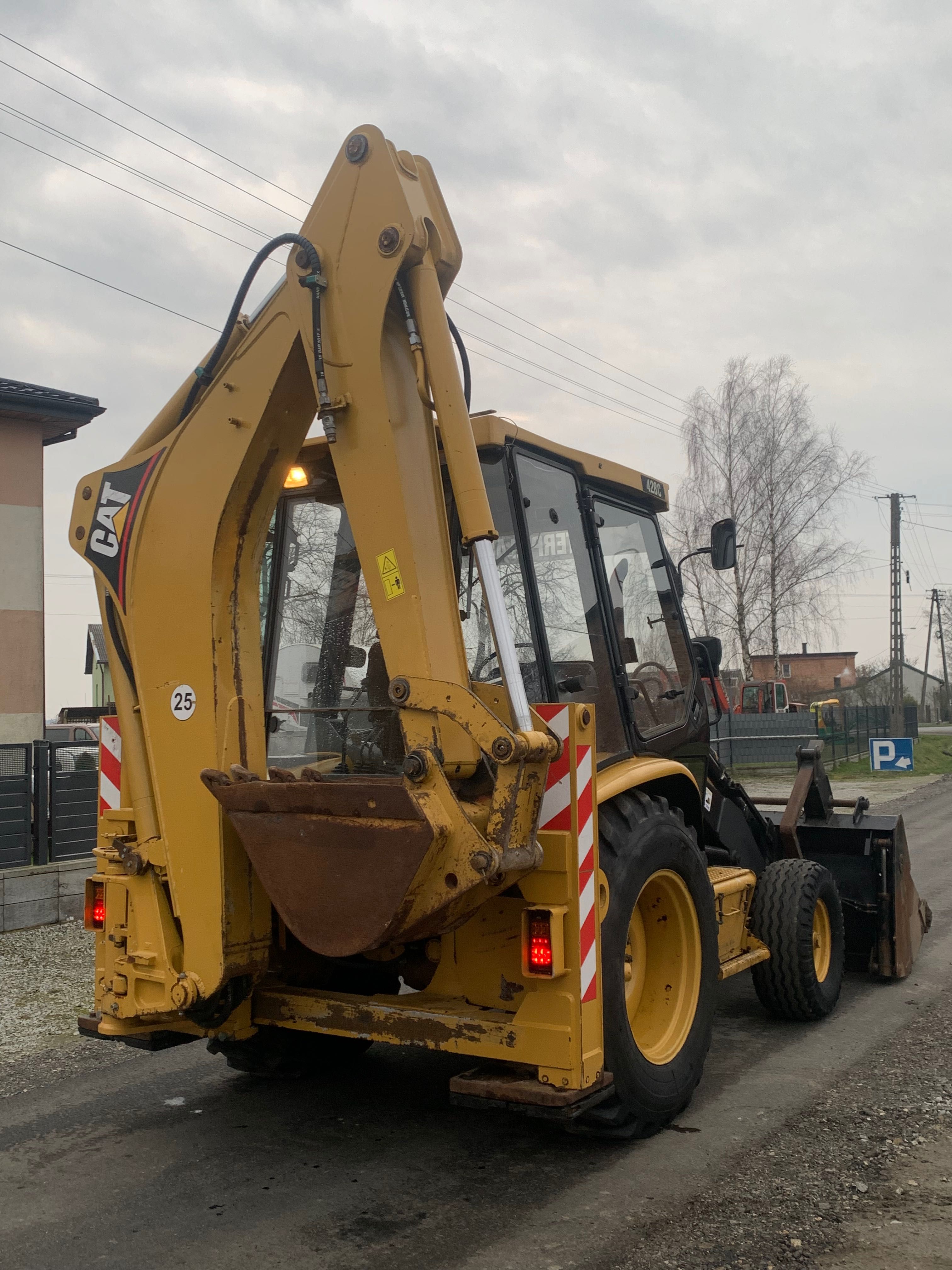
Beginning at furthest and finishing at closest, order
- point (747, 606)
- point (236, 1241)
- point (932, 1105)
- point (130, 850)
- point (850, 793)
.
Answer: point (747, 606) < point (850, 793) < point (932, 1105) < point (130, 850) < point (236, 1241)

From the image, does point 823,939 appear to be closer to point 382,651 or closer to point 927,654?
point 382,651

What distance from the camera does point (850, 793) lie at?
19.1 meters

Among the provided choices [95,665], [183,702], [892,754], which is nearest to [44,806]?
[183,702]

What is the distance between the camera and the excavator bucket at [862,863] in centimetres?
630

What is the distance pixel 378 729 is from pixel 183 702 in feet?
2.33

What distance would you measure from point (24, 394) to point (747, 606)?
2448 cm

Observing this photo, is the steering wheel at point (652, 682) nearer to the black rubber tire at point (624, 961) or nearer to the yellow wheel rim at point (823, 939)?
the black rubber tire at point (624, 961)

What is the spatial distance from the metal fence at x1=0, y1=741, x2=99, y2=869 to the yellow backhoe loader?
4.04m

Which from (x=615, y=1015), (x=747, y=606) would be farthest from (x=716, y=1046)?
(x=747, y=606)

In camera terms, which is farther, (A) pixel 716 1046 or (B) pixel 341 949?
(A) pixel 716 1046

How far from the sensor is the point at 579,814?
3.65 metres

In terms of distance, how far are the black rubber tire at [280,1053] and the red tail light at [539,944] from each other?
1.42m

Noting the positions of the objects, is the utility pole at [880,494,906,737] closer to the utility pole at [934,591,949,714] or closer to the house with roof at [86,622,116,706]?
the house with roof at [86,622,116,706]

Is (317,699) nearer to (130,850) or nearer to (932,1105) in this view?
(130,850)
